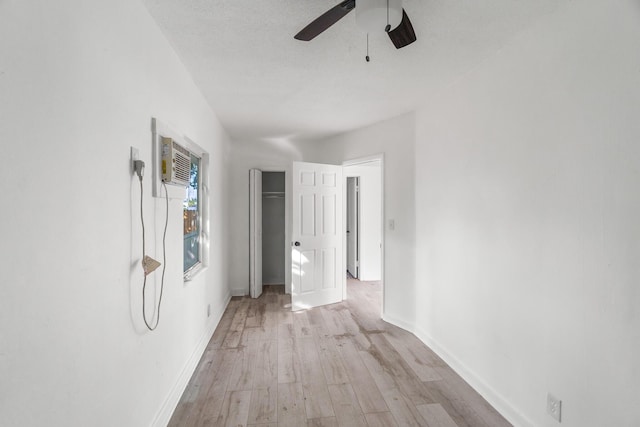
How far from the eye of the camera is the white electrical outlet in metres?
1.67

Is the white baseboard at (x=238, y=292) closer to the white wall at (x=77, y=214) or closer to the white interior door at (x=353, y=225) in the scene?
the white interior door at (x=353, y=225)

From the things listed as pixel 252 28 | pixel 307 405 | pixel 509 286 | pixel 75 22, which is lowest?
pixel 307 405

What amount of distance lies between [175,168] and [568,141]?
2.24 m

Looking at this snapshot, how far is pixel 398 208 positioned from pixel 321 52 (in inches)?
79.0

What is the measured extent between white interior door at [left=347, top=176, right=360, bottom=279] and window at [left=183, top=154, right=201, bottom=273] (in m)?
3.22

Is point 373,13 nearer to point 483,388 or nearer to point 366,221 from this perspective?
point 483,388

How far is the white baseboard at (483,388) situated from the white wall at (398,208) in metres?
0.57

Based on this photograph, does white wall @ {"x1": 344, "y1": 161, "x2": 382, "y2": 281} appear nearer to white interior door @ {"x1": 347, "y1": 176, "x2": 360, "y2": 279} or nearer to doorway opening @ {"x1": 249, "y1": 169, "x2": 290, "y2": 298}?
white interior door @ {"x1": 347, "y1": 176, "x2": 360, "y2": 279}

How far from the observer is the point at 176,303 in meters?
2.21

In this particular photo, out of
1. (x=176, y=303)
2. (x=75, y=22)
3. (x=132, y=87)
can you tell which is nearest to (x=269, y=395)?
(x=176, y=303)

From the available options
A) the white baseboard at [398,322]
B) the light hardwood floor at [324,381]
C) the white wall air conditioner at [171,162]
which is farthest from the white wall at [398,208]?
the white wall air conditioner at [171,162]

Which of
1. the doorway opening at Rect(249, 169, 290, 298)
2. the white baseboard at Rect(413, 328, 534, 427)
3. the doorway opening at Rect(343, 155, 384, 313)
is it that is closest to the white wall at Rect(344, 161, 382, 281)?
the doorway opening at Rect(343, 155, 384, 313)

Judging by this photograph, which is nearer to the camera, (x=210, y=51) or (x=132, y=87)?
(x=132, y=87)

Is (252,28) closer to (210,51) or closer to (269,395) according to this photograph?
(210,51)
